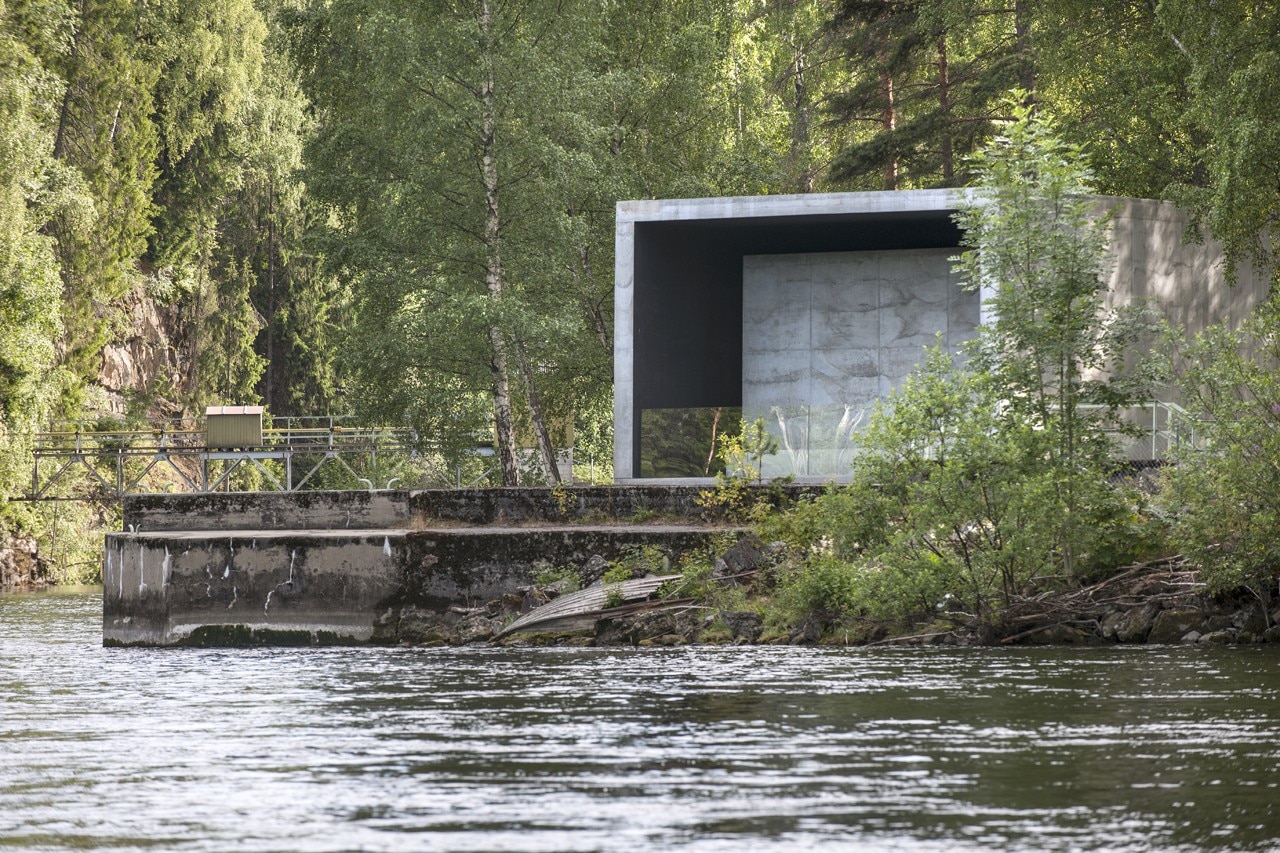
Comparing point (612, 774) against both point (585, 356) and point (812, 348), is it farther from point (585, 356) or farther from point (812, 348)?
point (585, 356)

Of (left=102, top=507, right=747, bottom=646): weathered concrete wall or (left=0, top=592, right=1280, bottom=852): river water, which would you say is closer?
(left=0, top=592, right=1280, bottom=852): river water

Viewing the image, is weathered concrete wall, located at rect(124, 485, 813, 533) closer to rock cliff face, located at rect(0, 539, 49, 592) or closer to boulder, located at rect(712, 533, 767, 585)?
boulder, located at rect(712, 533, 767, 585)

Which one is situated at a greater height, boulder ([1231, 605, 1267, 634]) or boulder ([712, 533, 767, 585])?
boulder ([712, 533, 767, 585])

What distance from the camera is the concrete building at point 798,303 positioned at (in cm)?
2473

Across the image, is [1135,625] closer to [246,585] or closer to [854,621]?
[854,621]

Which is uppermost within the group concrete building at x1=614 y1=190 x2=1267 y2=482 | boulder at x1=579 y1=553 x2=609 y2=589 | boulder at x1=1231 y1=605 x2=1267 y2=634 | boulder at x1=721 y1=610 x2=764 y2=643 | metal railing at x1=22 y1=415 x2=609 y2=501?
concrete building at x1=614 y1=190 x2=1267 y2=482

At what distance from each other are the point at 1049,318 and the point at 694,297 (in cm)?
1108

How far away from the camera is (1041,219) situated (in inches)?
722

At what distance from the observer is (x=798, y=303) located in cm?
3050

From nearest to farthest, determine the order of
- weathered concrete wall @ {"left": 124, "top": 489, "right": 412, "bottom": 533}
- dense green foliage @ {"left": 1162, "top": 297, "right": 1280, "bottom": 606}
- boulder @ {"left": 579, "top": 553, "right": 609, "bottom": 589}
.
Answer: dense green foliage @ {"left": 1162, "top": 297, "right": 1280, "bottom": 606} < boulder @ {"left": 579, "top": 553, "right": 609, "bottom": 589} < weathered concrete wall @ {"left": 124, "top": 489, "right": 412, "bottom": 533}

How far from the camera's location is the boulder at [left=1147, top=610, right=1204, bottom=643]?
16922mm

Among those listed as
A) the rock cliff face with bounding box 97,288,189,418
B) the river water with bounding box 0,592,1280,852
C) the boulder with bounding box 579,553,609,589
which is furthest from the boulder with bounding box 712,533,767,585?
the rock cliff face with bounding box 97,288,189,418

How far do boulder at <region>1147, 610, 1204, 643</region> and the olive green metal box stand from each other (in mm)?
20799

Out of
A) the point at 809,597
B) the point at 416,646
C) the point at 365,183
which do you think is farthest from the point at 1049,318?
the point at 365,183
